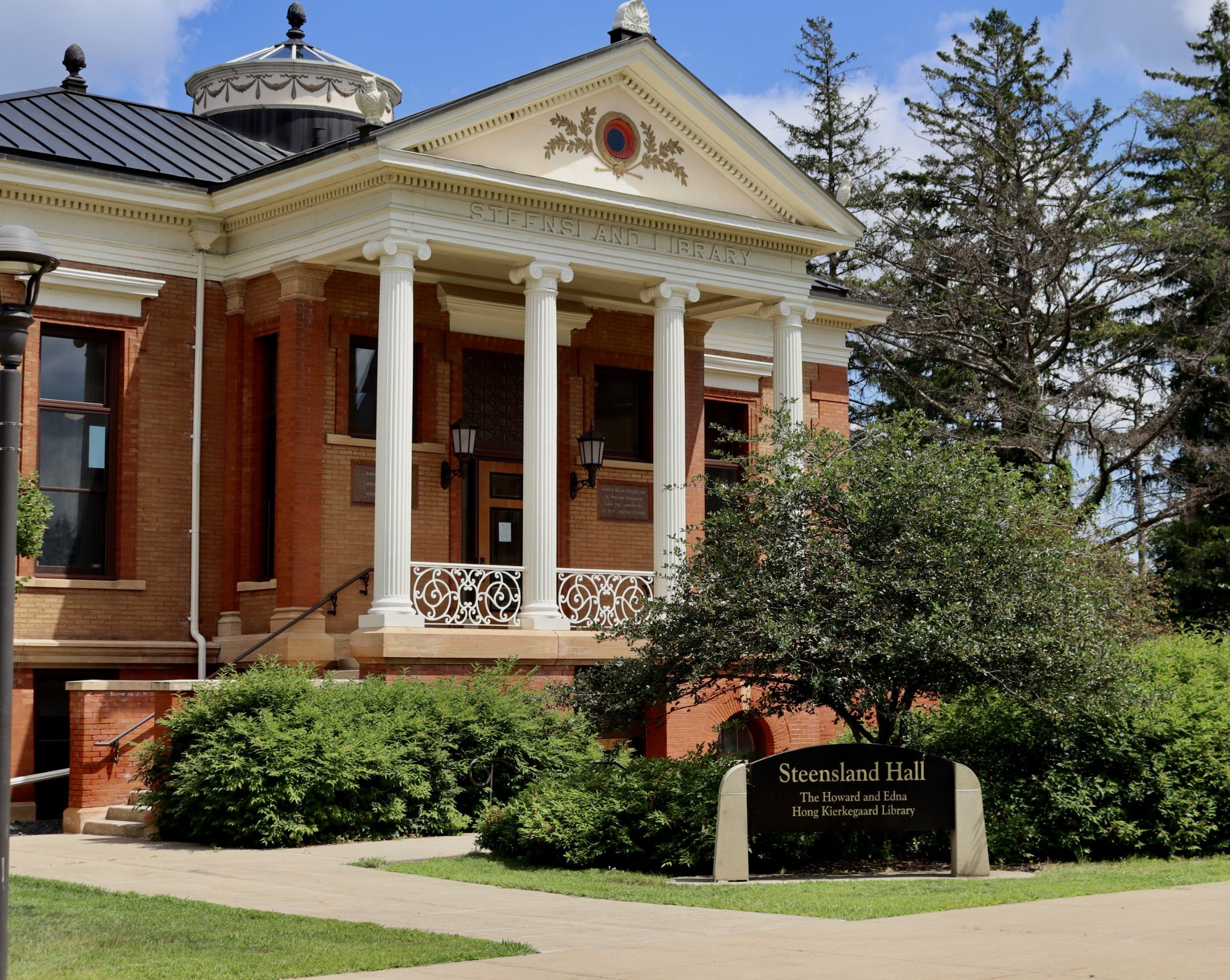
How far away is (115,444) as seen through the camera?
22.6m

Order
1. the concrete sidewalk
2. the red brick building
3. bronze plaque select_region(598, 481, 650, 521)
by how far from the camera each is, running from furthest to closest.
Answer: bronze plaque select_region(598, 481, 650, 521), the red brick building, the concrete sidewalk

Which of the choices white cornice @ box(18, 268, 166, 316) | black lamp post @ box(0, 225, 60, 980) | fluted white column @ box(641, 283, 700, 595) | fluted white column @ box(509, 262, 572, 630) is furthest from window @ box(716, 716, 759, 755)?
black lamp post @ box(0, 225, 60, 980)

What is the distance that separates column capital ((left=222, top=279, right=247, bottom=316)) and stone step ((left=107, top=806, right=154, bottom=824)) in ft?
25.8

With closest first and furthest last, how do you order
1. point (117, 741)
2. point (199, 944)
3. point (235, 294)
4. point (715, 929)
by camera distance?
1. point (199, 944)
2. point (715, 929)
3. point (117, 741)
4. point (235, 294)

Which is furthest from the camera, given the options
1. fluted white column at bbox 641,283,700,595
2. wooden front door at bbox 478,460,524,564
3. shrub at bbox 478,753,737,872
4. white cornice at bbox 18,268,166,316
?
wooden front door at bbox 478,460,524,564

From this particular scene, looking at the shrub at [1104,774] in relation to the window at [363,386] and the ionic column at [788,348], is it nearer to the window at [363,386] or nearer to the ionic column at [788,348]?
the ionic column at [788,348]

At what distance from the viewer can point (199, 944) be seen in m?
10.1

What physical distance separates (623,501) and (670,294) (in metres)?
Answer: 3.74

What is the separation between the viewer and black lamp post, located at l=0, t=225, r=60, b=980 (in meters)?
7.79

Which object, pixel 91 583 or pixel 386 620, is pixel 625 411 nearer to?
pixel 386 620

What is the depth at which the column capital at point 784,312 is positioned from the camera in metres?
25.0

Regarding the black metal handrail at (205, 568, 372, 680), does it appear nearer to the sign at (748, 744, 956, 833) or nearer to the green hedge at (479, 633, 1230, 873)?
the green hedge at (479, 633, 1230, 873)

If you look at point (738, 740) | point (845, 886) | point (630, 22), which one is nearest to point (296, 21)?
point (630, 22)

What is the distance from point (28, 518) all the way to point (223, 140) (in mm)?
9704
